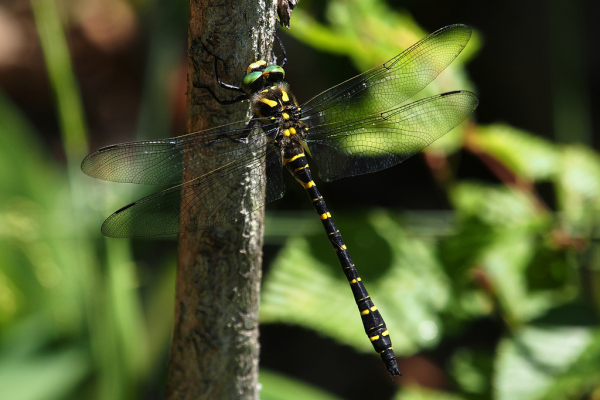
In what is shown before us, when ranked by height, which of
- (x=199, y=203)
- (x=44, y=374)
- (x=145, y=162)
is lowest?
(x=44, y=374)

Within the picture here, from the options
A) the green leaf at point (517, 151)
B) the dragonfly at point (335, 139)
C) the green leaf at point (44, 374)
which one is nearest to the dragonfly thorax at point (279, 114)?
the dragonfly at point (335, 139)

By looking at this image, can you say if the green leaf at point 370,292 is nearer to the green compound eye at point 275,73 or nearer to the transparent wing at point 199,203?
the transparent wing at point 199,203

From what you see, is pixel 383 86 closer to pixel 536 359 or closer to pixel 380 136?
pixel 380 136

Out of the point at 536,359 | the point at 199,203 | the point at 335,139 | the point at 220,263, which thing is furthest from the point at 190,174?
the point at 536,359

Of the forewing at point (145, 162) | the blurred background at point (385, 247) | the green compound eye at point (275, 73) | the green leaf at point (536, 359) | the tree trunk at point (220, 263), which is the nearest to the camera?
the tree trunk at point (220, 263)

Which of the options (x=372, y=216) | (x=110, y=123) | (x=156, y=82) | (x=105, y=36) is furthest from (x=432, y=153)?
(x=105, y=36)

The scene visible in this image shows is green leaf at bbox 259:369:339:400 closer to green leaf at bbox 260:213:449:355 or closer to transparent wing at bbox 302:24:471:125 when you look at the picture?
green leaf at bbox 260:213:449:355
